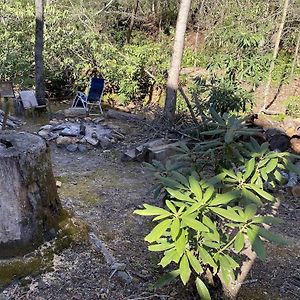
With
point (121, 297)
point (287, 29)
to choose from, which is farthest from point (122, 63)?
point (121, 297)

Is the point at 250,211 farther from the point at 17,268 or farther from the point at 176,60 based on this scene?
the point at 176,60

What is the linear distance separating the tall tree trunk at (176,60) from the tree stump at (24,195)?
3.11 metres

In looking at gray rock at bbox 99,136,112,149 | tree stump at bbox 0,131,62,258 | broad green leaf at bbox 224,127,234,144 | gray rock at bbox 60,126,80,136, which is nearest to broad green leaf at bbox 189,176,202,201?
broad green leaf at bbox 224,127,234,144

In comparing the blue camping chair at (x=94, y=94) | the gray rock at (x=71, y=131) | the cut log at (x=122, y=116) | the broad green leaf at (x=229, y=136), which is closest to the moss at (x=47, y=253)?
the broad green leaf at (x=229, y=136)

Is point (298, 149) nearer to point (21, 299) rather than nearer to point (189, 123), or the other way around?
point (189, 123)

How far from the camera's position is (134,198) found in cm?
372

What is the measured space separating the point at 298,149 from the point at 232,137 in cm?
313

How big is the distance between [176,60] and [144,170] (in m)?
1.89

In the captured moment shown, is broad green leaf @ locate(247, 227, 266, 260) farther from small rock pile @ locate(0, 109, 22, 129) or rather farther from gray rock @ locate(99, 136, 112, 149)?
small rock pile @ locate(0, 109, 22, 129)

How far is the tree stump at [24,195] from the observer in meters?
2.39

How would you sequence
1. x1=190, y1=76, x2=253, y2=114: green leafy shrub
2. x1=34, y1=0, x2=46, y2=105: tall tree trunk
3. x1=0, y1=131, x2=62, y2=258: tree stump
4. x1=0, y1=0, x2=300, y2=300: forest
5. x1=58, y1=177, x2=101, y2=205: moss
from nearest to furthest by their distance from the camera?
1. x1=0, y1=0, x2=300, y2=300: forest
2. x1=0, y1=131, x2=62, y2=258: tree stump
3. x1=58, y1=177, x2=101, y2=205: moss
4. x1=190, y1=76, x2=253, y2=114: green leafy shrub
5. x1=34, y1=0, x2=46, y2=105: tall tree trunk

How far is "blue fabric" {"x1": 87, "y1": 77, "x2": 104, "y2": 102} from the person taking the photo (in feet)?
23.7

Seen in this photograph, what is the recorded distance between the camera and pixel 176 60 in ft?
17.8

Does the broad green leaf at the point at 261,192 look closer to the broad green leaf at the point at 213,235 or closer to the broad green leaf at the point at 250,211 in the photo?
the broad green leaf at the point at 250,211
